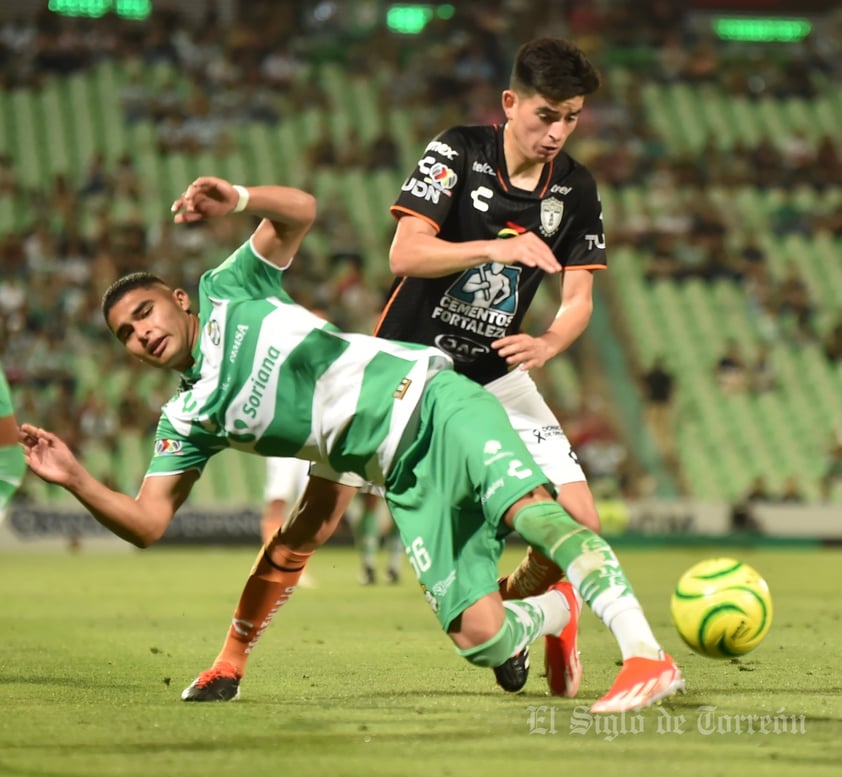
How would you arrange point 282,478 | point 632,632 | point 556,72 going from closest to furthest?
1. point 632,632
2. point 556,72
3. point 282,478

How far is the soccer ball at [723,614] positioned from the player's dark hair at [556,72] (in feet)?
7.48

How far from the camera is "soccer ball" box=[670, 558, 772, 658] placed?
21.8ft

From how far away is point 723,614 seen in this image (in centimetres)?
664

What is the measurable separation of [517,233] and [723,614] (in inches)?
76.7

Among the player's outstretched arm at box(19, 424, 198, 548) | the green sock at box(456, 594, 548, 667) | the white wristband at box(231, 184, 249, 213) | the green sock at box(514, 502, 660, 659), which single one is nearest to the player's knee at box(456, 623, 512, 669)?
the green sock at box(456, 594, 548, 667)

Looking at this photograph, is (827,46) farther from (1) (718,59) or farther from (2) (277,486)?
(2) (277,486)

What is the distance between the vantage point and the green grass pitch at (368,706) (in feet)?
16.0

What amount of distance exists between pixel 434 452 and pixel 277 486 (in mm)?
8856

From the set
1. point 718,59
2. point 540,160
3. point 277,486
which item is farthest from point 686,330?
point 540,160

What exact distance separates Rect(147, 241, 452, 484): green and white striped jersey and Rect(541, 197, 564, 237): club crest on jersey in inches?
41.7

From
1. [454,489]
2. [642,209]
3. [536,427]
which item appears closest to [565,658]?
[536,427]

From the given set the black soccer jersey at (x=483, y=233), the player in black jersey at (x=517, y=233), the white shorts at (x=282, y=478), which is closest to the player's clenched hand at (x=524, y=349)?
the player in black jersey at (x=517, y=233)

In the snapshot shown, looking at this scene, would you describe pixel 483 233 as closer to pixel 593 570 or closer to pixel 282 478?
pixel 593 570

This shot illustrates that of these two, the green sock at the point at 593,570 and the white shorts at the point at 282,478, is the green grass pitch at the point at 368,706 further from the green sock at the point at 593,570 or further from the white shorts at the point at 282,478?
the white shorts at the point at 282,478
